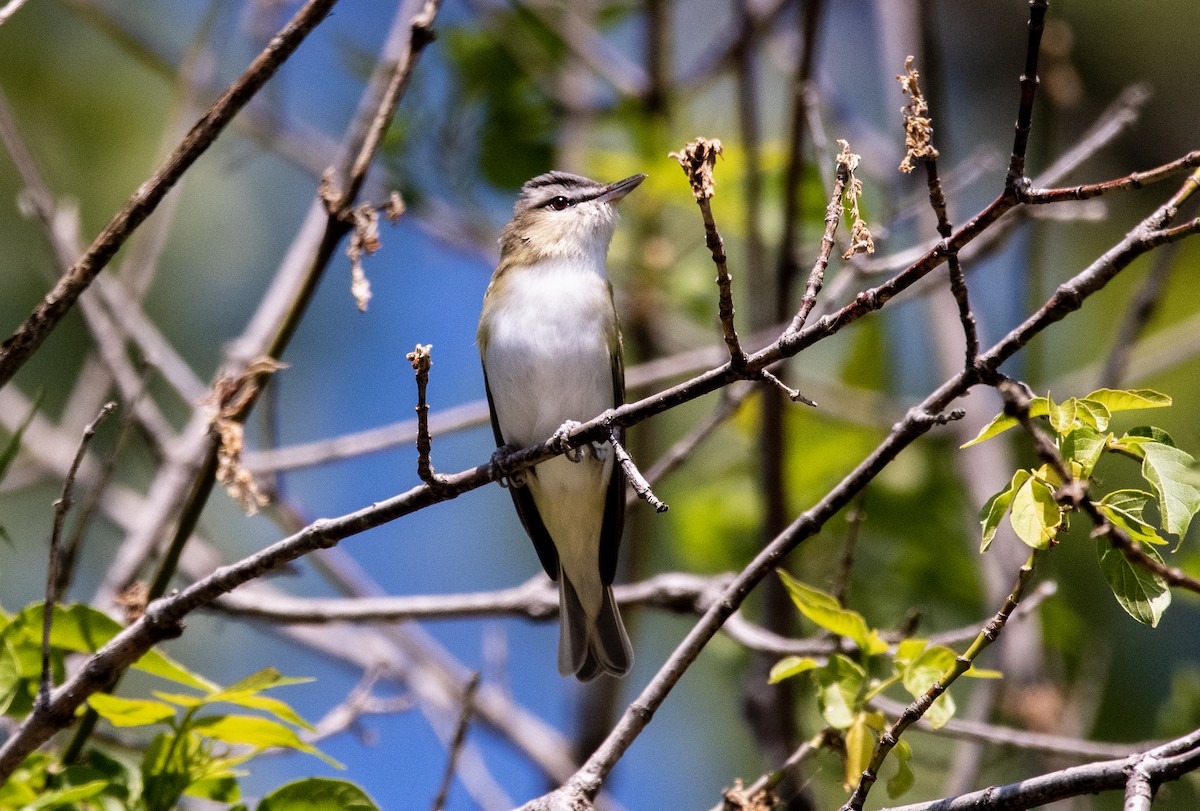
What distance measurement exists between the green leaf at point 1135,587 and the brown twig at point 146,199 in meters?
1.83

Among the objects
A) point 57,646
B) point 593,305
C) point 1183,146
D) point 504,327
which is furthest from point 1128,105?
point 1183,146

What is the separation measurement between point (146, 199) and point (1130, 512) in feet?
6.45

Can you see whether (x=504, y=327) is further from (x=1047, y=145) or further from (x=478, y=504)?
(x=478, y=504)

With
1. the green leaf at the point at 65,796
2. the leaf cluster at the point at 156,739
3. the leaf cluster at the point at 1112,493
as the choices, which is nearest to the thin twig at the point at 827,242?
the leaf cluster at the point at 1112,493

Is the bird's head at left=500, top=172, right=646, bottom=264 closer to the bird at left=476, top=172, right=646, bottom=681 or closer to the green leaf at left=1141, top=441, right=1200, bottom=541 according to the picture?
the bird at left=476, top=172, right=646, bottom=681

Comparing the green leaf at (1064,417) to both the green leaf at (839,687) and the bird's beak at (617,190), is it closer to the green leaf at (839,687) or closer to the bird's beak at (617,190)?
the green leaf at (839,687)

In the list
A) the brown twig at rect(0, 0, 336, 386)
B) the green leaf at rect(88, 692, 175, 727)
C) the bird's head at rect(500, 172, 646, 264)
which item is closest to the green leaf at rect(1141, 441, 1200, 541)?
the brown twig at rect(0, 0, 336, 386)

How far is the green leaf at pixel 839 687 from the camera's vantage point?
273cm

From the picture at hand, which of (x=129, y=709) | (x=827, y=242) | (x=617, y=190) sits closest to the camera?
(x=827, y=242)

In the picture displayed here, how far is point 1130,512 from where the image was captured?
2195 millimetres

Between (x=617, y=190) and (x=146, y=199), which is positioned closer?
(x=146, y=199)

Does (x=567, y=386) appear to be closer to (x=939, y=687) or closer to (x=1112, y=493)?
(x=939, y=687)

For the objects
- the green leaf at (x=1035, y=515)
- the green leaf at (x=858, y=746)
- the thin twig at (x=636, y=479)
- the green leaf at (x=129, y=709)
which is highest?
the thin twig at (x=636, y=479)

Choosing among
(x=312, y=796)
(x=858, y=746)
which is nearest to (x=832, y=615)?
(x=858, y=746)
